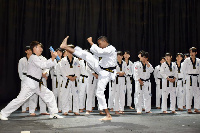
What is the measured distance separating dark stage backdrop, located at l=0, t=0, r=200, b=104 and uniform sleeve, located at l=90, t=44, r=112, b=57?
4.20 metres

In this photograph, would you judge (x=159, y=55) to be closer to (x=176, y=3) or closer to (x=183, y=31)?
(x=183, y=31)

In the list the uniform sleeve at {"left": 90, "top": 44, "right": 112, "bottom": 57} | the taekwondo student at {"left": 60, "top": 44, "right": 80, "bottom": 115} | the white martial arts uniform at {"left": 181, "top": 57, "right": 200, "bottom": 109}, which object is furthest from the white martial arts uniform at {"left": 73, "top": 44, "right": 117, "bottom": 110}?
the white martial arts uniform at {"left": 181, "top": 57, "right": 200, "bottom": 109}

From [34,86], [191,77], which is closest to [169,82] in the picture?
[191,77]

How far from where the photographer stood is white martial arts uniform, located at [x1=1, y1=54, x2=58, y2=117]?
5.25m

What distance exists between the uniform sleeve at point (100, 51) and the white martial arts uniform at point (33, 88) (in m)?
0.84

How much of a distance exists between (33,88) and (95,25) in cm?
471

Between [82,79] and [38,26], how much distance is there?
2.86 metres

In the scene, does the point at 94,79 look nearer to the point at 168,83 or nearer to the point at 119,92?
the point at 119,92

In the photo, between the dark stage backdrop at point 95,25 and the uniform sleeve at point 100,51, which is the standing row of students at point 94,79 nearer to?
the uniform sleeve at point 100,51

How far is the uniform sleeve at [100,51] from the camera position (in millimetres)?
5141

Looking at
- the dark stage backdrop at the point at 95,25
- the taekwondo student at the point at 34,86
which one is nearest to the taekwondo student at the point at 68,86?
the taekwondo student at the point at 34,86

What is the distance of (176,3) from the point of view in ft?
33.6

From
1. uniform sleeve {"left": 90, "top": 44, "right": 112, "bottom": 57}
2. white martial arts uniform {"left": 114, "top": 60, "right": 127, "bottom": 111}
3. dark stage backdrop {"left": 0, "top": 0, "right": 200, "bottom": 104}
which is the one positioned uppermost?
dark stage backdrop {"left": 0, "top": 0, "right": 200, "bottom": 104}

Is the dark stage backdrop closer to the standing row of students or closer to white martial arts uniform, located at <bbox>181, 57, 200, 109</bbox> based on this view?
the standing row of students
